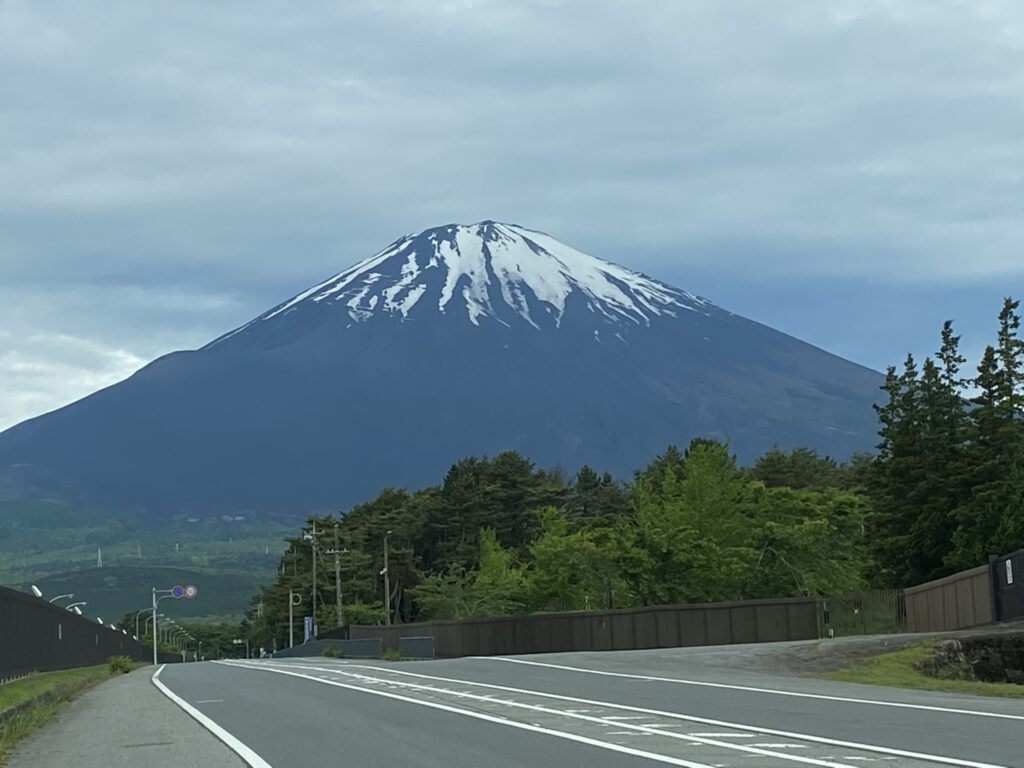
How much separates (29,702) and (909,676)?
52.5 ft

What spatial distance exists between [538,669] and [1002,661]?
32.9ft

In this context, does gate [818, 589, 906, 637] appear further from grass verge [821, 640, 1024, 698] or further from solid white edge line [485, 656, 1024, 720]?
solid white edge line [485, 656, 1024, 720]

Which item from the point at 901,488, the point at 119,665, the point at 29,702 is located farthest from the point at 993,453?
the point at 29,702

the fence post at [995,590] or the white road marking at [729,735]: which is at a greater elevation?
the fence post at [995,590]

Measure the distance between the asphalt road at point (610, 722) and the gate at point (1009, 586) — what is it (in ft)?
30.3

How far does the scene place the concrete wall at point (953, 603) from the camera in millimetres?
39438

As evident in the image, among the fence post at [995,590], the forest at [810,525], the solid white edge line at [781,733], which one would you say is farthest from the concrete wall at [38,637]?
the forest at [810,525]

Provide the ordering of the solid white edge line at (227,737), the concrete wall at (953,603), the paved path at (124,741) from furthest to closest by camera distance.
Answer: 1. the concrete wall at (953,603)
2. the paved path at (124,741)
3. the solid white edge line at (227,737)

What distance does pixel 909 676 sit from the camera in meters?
29.1

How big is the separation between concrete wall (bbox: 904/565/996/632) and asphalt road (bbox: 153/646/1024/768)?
11742 mm

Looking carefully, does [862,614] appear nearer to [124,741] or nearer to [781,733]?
[781,733]

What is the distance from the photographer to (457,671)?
3303 centimetres

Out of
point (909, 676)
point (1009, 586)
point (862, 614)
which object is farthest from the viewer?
point (862, 614)

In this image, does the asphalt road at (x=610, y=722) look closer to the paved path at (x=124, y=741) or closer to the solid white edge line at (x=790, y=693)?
the solid white edge line at (x=790, y=693)
